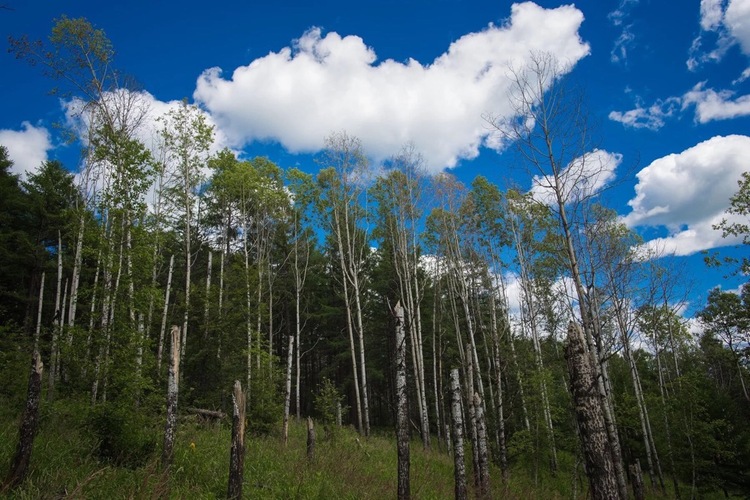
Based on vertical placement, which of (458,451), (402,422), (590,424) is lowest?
(458,451)

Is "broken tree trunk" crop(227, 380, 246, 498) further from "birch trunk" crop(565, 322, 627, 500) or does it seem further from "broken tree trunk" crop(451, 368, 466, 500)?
"birch trunk" crop(565, 322, 627, 500)

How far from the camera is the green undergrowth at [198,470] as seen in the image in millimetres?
5472

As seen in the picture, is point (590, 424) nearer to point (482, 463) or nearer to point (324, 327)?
point (482, 463)

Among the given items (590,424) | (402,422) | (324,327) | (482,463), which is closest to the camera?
(590,424)

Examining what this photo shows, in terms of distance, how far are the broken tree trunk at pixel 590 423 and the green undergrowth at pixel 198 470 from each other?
446cm

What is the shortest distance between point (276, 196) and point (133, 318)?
12144mm

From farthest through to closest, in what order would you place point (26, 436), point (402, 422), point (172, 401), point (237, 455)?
1. point (402, 422)
2. point (172, 401)
3. point (237, 455)
4. point (26, 436)

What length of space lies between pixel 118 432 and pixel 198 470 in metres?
1.57

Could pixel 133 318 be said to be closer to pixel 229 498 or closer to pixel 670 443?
pixel 229 498

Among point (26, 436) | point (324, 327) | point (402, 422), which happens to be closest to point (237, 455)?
point (26, 436)

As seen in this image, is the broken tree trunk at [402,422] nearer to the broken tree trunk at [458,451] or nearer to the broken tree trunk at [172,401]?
the broken tree trunk at [458,451]

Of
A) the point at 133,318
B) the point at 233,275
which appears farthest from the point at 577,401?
the point at 233,275

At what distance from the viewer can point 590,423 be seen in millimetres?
4312

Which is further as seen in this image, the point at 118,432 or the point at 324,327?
the point at 324,327
